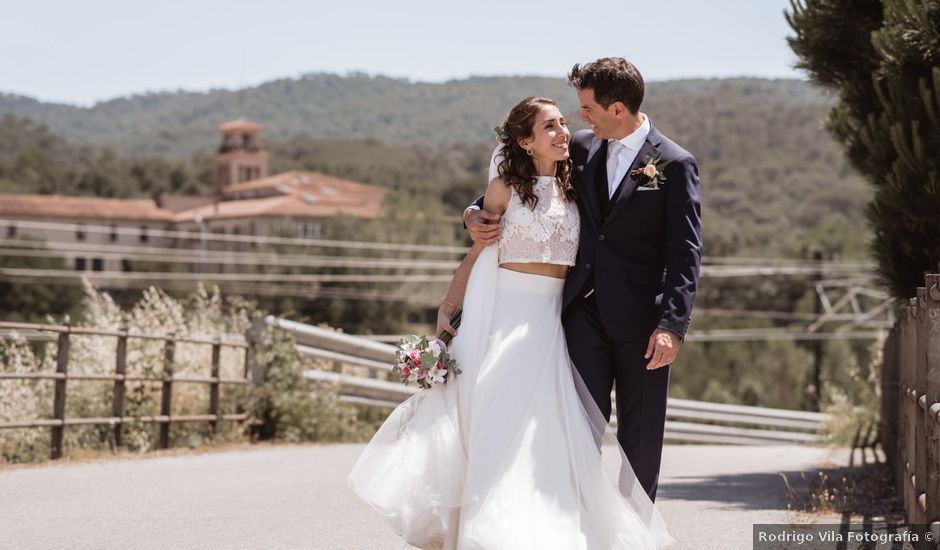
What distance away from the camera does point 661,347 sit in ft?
16.9

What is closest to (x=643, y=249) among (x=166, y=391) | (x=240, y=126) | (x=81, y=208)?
(x=166, y=391)

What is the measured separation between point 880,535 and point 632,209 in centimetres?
296

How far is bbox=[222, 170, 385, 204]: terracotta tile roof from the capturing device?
464ft

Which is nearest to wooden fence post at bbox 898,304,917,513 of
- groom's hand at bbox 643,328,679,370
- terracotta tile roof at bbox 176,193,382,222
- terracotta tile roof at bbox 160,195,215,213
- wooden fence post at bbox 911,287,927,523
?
wooden fence post at bbox 911,287,927,523

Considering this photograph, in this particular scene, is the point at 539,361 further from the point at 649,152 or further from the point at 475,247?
the point at 649,152

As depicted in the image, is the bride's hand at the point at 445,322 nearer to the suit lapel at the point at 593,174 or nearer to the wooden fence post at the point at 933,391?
the suit lapel at the point at 593,174

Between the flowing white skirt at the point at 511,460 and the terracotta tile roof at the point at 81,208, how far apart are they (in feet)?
418

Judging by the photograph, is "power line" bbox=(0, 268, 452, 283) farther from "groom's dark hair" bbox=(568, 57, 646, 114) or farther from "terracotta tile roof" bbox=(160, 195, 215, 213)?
"terracotta tile roof" bbox=(160, 195, 215, 213)

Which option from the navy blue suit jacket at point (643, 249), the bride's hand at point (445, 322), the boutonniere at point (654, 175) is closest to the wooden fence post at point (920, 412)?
the navy blue suit jacket at point (643, 249)

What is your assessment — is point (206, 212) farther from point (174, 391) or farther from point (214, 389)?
point (214, 389)

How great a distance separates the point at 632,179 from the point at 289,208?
5043 inches

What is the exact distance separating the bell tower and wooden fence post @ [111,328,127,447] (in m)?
149

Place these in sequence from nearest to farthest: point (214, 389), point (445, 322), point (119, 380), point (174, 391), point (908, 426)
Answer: point (445, 322)
point (908, 426)
point (119, 380)
point (214, 389)
point (174, 391)

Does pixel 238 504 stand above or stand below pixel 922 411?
below
